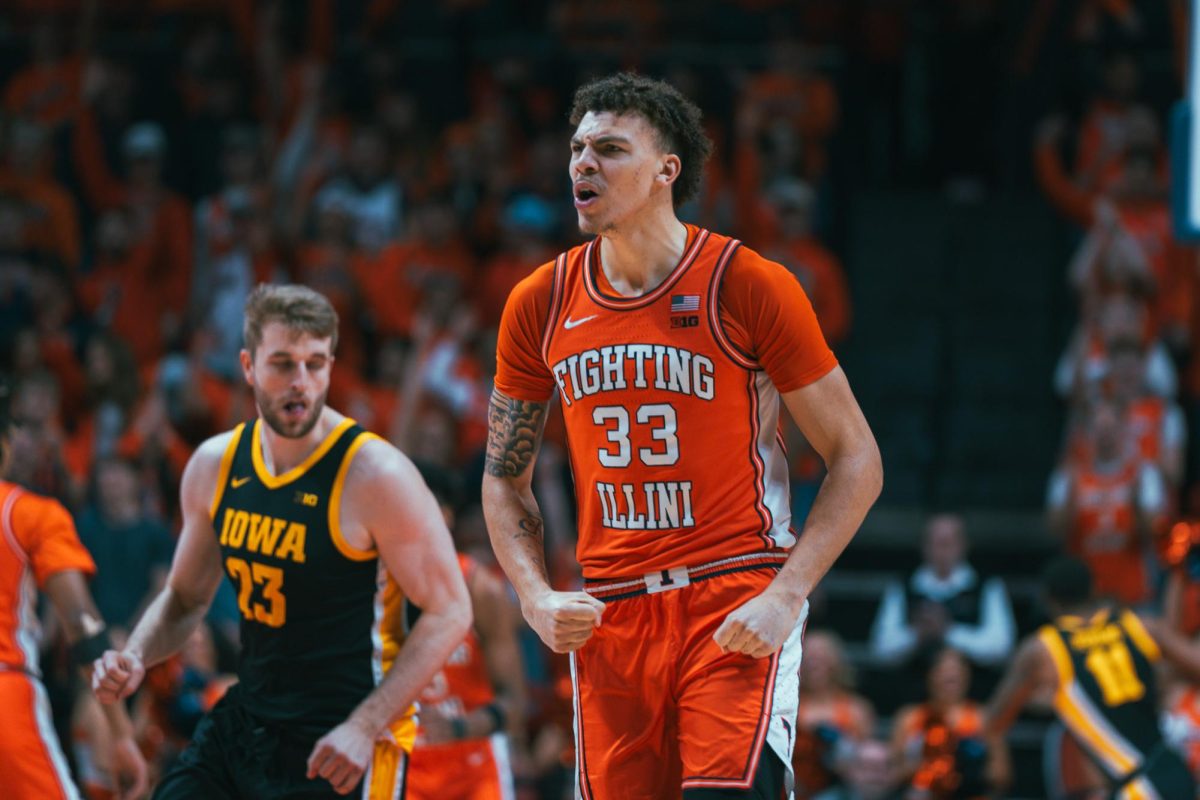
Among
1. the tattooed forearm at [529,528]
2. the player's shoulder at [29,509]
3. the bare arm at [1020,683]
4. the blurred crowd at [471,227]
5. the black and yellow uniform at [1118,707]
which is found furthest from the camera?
the blurred crowd at [471,227]

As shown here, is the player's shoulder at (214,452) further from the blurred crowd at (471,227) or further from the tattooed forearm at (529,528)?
the blurred crowd at (471,227)

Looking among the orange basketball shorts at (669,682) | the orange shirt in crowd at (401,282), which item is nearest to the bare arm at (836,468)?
the orange basketball shorts at (669,682)

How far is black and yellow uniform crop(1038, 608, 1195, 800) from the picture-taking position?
8.23 metres

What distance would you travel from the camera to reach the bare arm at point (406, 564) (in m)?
5.45

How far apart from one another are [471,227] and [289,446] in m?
7.17

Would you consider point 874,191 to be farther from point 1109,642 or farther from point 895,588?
point 1109,642

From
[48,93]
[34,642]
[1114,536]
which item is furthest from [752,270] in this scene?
[48,93]

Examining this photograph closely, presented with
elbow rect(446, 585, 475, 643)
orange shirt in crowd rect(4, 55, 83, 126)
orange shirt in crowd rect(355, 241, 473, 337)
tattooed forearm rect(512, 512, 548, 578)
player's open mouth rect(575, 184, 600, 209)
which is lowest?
elbow rect(446, 585, 475, 643)

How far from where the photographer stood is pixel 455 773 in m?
6.91

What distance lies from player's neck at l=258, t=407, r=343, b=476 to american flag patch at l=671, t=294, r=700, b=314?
4.23 ft

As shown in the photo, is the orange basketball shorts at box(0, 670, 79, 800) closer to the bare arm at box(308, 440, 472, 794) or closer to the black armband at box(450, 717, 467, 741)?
the bare arm at box(308, 440, 472, 794)

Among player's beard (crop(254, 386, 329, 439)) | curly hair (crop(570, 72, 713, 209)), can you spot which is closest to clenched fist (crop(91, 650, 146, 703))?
player's beard (crop(254, 386, 329, 439))

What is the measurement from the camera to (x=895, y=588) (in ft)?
36.6

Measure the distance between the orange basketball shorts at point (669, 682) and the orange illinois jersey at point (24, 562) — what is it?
1854 mm
